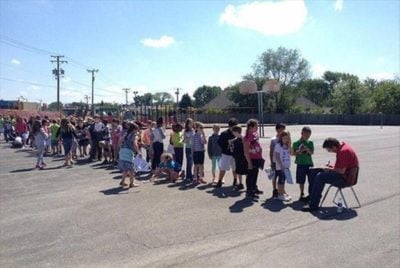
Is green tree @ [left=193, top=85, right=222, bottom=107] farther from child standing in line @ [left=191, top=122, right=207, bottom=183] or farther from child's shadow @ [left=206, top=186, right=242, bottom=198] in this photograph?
child's shadow @ [left=206, top=186, right=242, bottom=198]

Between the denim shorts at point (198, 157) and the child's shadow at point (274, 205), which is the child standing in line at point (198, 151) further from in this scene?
the child's shadow at point (274, 205)

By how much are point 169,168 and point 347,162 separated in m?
5.15

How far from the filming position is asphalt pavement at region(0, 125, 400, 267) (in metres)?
6.00

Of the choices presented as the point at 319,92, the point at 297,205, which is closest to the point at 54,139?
the point at 297,205

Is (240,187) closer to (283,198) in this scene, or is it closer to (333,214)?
(283,198)

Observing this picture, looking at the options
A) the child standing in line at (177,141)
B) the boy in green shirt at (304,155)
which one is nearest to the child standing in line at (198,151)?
the child standing in line at (177,141)

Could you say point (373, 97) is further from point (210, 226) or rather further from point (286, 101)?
point (210, 226)

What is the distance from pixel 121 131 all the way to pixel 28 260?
942 centimetres

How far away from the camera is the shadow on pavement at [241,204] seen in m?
8.70

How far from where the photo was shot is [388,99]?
74500 millimetres

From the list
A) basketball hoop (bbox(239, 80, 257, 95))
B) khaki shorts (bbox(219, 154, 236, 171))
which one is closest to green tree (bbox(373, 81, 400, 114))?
basketball hoop (bbox(239, 80, 257, 95))

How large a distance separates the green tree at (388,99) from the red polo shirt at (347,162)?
71469mm

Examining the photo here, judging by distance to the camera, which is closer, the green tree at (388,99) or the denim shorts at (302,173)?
the denim shorts at (302,173)

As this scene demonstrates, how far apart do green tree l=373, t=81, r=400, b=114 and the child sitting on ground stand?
6999 cm
